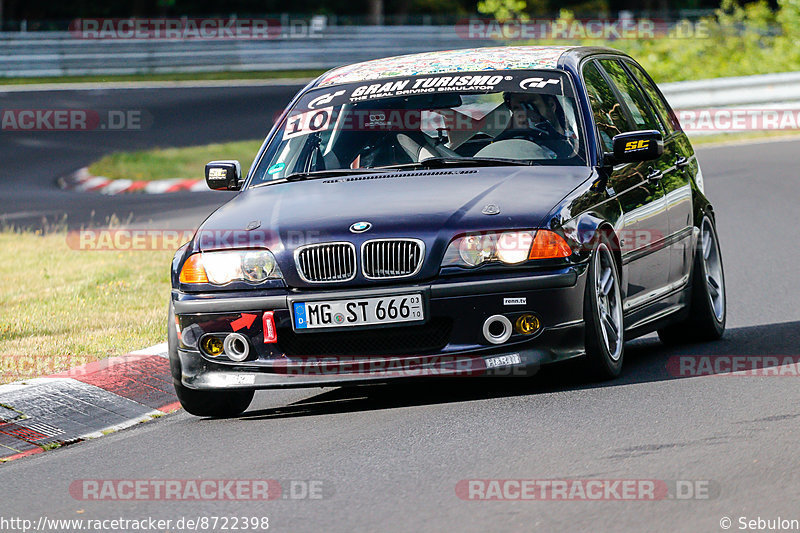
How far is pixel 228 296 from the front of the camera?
6734 mm

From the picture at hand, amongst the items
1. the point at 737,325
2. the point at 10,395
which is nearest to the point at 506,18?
the point at 737,325

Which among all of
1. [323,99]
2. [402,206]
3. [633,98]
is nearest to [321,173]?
[323,99]

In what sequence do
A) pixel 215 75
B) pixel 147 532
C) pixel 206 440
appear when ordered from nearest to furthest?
1. pixel 147 532
2. pixel 206 440
3. pixel 215 75

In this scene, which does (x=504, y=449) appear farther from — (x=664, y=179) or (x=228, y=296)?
(x=664, y=179)

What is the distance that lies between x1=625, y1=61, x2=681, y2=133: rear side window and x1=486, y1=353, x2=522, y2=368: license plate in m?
2.99

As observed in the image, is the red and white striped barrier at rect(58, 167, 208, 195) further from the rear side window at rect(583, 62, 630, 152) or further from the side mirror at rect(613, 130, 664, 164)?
the side mirror at rect(613, 130, 664, 164)

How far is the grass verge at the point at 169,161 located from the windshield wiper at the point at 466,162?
14311mm

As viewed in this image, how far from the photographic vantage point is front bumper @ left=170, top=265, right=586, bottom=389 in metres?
6.51

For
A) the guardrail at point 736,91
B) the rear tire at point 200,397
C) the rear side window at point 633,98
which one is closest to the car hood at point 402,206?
the rear tire at point 200,397

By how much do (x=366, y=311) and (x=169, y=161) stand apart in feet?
55.7

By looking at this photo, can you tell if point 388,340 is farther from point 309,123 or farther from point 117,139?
point 117,139

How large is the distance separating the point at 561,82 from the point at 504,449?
2768 mm

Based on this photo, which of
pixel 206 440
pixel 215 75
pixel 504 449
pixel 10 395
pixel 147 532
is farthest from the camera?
pixel 215 75

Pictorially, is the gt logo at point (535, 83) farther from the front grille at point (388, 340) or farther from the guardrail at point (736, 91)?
the guardrail at point (736, 91)
